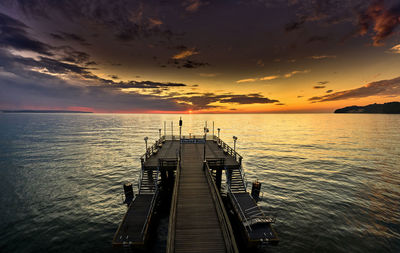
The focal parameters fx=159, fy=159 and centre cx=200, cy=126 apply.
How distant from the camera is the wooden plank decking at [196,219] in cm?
1123

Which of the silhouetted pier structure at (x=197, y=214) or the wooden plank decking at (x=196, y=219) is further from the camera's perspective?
the silhouetted pier structure at (x=197, y=214)

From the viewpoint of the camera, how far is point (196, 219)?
43.8 ft

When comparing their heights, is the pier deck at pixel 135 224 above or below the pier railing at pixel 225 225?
below

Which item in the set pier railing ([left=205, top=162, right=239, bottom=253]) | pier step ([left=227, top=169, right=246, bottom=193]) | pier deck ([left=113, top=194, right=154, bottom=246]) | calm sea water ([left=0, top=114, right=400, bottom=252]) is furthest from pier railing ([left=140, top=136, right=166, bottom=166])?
pier step ([left=227, top=169, right=246, bottom=193])

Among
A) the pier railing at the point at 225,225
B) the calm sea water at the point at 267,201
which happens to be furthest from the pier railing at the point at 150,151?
the pier railing at the point at 225,225

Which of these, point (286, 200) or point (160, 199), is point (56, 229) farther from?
point (286, 200)

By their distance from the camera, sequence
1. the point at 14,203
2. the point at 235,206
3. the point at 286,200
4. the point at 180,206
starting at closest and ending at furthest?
the point at 180,206 < the point at 235,206 < the point at 14,203 < the point at 286,200

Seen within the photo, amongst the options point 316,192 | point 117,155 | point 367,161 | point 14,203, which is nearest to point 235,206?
point 316,192

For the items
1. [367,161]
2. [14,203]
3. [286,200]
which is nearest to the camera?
[14,203]

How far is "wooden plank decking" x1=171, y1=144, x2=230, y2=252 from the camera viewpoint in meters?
11.2

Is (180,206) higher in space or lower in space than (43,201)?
higher

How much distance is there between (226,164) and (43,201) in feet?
96.2

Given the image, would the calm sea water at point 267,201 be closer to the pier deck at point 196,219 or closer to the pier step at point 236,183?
the pier step at point 236,183

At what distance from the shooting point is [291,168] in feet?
130
